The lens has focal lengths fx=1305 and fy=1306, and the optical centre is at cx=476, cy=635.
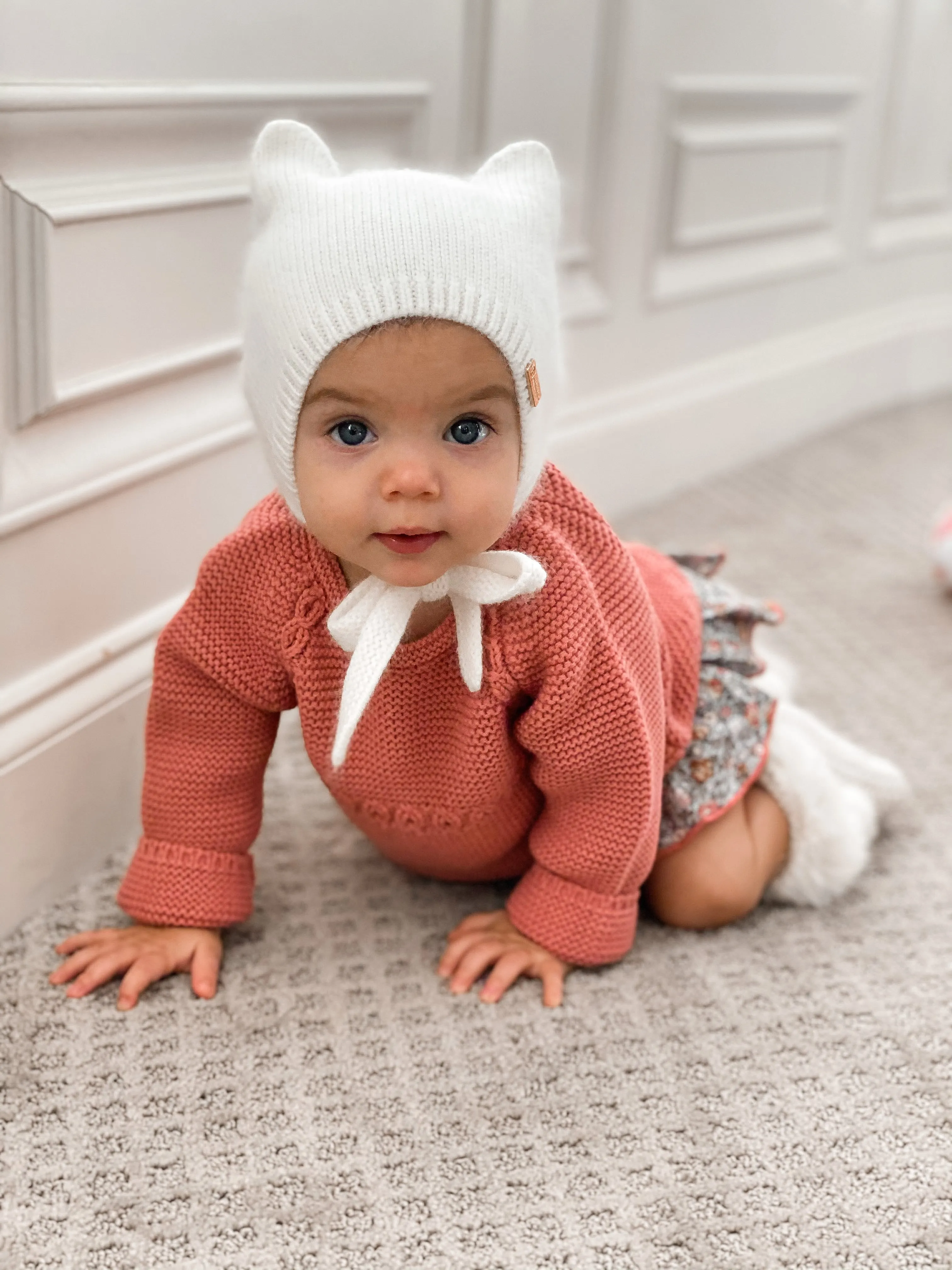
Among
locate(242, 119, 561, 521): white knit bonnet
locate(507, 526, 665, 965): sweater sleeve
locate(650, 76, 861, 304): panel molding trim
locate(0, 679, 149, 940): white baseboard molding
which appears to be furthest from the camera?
locate(650, 76, 861, 304): panel molding trim

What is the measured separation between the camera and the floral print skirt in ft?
2.85

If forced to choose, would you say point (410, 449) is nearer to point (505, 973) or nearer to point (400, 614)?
point (400, 614)

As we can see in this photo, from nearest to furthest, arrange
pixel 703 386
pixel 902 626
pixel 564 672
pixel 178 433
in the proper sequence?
pixel 564 672
pixel 178 433
pixel 902 626
pixel 703 386

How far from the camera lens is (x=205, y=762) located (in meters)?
0.81

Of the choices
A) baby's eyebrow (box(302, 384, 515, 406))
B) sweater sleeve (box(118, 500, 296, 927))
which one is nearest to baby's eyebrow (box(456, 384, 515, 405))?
baby's eyebrow (box(302, 384, 515, 406))

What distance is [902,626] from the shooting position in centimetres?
139

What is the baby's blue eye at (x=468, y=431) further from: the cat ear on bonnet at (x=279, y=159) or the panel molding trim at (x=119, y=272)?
the panel molding trim at (x=119, y=272)

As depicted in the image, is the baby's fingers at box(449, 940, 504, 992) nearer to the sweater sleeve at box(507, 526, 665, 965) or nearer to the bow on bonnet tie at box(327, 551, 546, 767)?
the sweater sleeve at box(507, 526, 665, 965)

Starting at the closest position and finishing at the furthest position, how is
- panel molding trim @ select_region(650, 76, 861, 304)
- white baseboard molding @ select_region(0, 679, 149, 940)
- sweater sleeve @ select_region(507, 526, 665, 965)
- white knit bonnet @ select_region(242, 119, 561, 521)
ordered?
white knit bonnet @ select_region(242, 119, 561, 521) < sweater sleeve @ select_region(507, 526, 665, 965) < white baseboard molding @ select_region(0, 679, 149, 940) < panel molding trim @ select_region(650, 76, 861, 304)

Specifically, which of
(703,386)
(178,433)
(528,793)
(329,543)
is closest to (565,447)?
(703,386)

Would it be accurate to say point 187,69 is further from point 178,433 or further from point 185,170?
point 178,433

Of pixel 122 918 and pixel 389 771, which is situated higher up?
pixel 389 771

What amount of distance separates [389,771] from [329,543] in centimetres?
18

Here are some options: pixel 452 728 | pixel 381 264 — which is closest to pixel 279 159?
pixel 381 264
